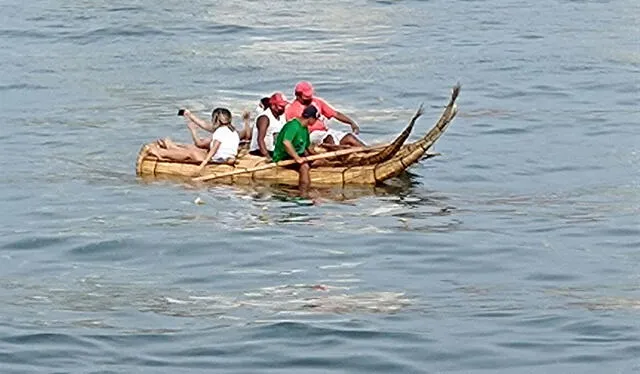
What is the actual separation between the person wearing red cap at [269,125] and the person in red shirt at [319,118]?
132 millimetres

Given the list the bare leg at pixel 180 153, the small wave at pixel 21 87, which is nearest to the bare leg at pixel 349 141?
the bare leg at pixel 180 153

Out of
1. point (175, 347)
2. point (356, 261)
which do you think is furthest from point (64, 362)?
point (356, 261)

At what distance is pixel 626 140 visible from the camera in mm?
28188

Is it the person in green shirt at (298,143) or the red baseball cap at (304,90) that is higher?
the red baseball cap at (304,90)

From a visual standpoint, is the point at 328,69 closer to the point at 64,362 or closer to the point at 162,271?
the point at 162,271

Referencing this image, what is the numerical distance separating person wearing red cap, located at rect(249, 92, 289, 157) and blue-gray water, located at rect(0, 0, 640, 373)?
853mm

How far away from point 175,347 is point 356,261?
457 cm

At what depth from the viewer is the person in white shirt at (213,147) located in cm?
2308

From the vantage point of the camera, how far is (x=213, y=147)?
23.1 m

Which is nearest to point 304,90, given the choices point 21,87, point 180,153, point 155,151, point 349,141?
point 349,141

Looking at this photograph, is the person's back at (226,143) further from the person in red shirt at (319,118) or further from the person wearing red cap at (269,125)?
the person in red shirt at (319,118)

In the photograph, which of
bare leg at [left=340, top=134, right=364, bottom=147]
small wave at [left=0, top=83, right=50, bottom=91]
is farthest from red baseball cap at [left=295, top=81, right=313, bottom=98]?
small wave at [left=0, top=83, right=50, bottom=91]

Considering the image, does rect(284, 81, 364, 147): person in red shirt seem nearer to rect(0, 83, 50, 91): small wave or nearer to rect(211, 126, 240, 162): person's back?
rect(211, 126, 240, 162): person's back

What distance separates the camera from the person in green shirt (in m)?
22.6
